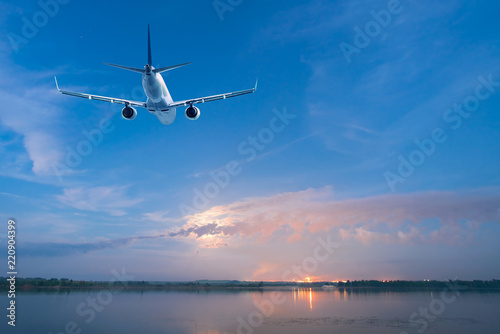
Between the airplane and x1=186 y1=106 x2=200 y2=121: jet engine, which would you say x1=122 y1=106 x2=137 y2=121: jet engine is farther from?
x1=186 y1=106 x2=200 y2=121: jet engine

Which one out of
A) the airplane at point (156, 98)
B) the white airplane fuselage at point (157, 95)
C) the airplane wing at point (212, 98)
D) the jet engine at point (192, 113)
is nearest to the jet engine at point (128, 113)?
the airplane at point (156, 98)

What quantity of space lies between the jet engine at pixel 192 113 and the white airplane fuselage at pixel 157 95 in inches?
63.1

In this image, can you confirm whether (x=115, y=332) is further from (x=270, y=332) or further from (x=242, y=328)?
(x=270, y=332)

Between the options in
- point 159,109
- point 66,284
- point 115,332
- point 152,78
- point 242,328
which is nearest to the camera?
point 152,78

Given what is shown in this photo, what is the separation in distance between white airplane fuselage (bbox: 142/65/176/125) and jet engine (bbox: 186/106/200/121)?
→ 5.26ft

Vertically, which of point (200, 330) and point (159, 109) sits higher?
point (159, 109)

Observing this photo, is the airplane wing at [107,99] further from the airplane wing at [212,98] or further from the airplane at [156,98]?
the airplane wing at [212,98]

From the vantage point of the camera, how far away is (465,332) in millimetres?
37594

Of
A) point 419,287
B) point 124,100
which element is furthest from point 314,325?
point 419,287

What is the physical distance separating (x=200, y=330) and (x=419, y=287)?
187m

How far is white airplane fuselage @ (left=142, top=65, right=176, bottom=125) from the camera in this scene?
77.4ft

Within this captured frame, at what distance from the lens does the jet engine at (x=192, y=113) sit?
89.5 feet

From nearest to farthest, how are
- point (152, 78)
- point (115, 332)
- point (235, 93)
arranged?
point (152, 78)
point (235, 93)
point (115, 332)

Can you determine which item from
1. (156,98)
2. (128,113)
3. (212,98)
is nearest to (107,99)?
(128,113)
